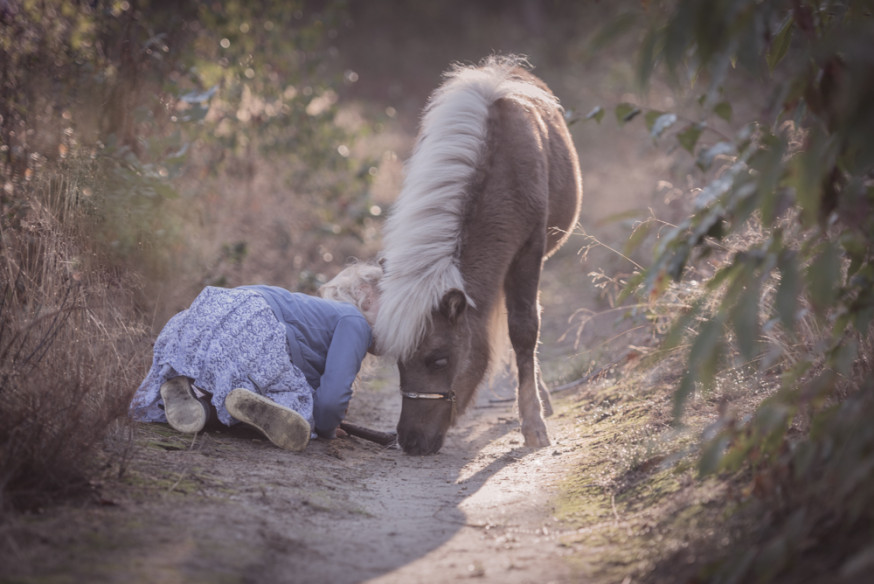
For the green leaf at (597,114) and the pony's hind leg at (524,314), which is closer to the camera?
the green leaf at (597,114)

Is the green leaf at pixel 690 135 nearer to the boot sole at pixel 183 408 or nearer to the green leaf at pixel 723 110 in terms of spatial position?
the green leaf at pixel 723 110

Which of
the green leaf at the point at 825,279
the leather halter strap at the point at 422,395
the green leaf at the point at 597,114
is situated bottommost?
the leather halter strap at the point at 422,395

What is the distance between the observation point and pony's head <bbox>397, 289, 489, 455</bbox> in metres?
3.66

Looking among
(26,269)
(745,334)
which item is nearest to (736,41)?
(745,334)

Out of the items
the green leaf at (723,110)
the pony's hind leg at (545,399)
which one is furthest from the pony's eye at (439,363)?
the green leaf at (723,110)

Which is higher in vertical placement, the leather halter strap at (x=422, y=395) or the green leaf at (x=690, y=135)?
the green leaf at (x=690, y=135)

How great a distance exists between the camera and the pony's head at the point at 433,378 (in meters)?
3.66

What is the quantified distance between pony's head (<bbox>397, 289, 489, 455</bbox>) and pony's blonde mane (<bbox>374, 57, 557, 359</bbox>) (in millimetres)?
62

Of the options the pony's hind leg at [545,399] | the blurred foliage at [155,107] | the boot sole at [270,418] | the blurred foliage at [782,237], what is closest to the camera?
the blurred foliage at [782,237]

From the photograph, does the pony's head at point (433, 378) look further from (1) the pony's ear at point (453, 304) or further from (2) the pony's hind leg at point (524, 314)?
(2) the pony's hind leg at point (524, 314)

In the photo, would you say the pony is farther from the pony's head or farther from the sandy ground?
the sandy ground

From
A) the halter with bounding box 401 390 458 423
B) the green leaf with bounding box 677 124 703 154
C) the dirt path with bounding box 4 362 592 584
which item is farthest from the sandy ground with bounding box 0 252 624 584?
the green leaf with bounding box 677 124 703 154

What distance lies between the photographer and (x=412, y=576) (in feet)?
6.93

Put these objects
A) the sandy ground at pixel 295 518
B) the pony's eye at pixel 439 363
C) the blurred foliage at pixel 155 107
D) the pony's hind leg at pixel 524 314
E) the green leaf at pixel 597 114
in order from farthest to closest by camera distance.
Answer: the pony's hind leg at pixel 524 314 < the blurred foliage at pixel 155 107 < the pony's eye at pixel 439 363 < the green leaf at pixel 597 114 < the sandy ground at pixel 295 518
